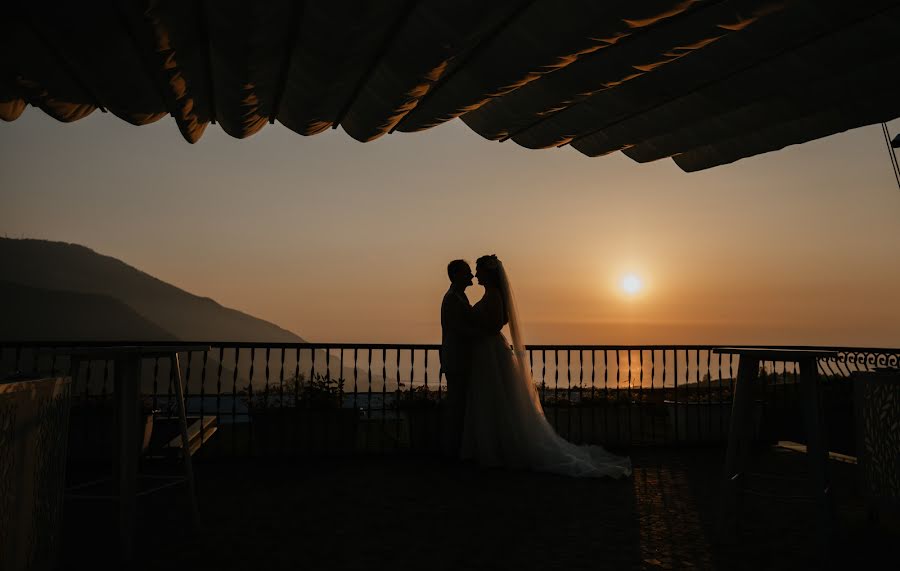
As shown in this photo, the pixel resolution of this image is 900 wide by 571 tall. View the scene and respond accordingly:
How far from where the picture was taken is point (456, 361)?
23.0 ft

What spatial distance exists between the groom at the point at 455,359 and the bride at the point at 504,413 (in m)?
0.12

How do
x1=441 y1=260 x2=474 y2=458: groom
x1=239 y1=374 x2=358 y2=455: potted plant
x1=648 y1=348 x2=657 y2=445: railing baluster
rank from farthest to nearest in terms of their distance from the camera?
x1=648 y1=348 x2=657 y2=445: railing baluster
x1=239 y1=374 x2=358 y2=455: potted plant
x1=441 y1=260 x2=474 y2=458: groom

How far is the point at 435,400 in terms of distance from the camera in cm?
780

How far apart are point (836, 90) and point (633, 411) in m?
5.40

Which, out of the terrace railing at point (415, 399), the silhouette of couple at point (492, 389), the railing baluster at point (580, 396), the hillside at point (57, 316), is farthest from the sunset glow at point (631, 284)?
the hillside at point (57, 316)

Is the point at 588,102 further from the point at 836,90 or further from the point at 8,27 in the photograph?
the point at 8,27

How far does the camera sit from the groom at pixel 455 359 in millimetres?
6961

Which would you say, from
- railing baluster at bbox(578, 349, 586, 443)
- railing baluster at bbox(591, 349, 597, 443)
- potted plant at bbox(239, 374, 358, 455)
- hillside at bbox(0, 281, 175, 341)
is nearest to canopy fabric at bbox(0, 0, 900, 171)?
potted plant at bbox(239, 374, 358, 455)

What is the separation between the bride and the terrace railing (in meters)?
0.56

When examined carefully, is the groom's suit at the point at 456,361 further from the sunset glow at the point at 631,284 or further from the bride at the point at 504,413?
the sunset glow at the point at 631,284

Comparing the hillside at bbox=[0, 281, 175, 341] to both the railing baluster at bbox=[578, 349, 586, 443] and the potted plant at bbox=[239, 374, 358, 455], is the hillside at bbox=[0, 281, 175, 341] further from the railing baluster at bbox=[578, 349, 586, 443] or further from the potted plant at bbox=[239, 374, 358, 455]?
the railing baluster at bbox=[578, 349, 586, 443]

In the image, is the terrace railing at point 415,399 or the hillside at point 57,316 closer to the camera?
the terrace railing at point 415,399

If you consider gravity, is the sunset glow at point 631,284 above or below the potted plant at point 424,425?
above

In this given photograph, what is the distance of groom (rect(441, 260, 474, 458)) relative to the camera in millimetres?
6961
